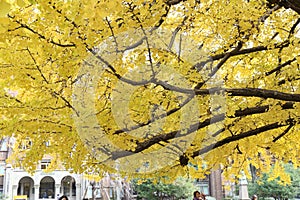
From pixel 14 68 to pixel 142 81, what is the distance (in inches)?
48.7

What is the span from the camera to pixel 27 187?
2472cm

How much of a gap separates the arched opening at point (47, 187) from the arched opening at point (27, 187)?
73 cm

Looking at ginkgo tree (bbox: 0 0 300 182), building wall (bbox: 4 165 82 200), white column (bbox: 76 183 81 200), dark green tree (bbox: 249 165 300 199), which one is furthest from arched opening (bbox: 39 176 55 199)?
ginkgo tree (bbox: 0 0 300 182)

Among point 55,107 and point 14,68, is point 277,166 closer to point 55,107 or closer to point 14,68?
point 55,107

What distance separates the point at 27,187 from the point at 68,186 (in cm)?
303

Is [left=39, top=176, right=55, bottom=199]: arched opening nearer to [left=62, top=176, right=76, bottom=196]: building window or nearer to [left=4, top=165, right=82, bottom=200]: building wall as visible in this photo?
[left=4, top=165, right=82, bottom=200]: building wall

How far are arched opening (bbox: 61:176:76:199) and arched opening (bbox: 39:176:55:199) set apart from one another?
78cm

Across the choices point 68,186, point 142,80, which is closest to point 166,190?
point 68,186

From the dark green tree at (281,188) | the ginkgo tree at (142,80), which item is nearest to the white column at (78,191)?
the dark green tree at (281,188)

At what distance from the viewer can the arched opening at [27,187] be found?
80.2 ft

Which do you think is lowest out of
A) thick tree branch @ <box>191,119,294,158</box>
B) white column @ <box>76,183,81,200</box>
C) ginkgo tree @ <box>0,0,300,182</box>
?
white column @ <box>76,183,81,200</box>

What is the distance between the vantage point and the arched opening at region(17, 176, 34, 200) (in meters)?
24.5

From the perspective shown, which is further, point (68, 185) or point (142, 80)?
point (68, 185)

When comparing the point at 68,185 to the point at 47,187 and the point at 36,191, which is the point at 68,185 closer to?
the point at 47,187
